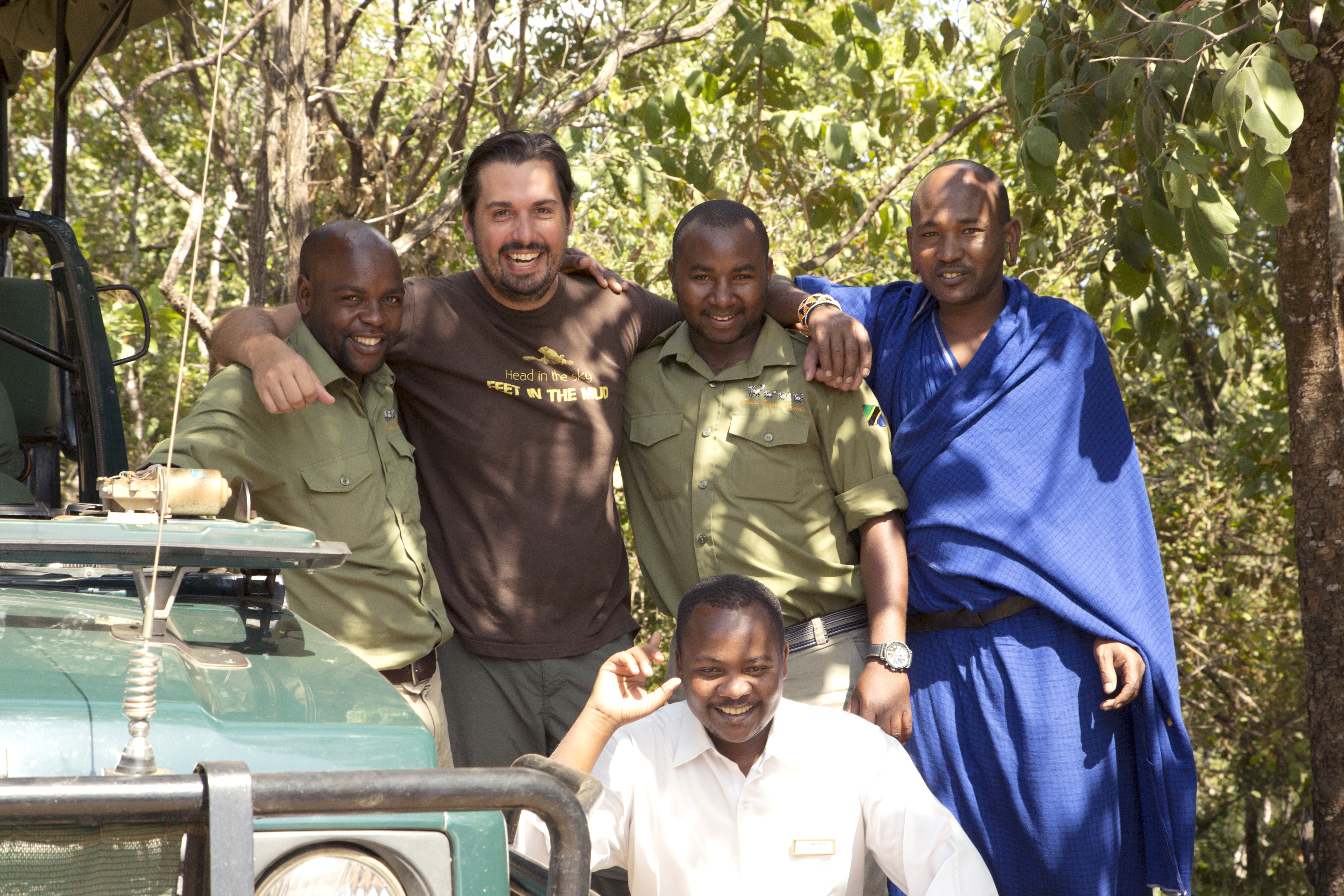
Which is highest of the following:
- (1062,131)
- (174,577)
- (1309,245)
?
(1062,131)

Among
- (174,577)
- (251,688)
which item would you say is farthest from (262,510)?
(251,688)

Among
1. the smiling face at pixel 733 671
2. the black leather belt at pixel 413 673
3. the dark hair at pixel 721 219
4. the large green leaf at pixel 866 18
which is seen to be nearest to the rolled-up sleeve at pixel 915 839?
the smiling face at pixel 733 671

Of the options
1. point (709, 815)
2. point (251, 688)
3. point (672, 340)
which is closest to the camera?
point (251, 688)

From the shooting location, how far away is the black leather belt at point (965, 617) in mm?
3170

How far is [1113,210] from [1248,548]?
5.70 meters

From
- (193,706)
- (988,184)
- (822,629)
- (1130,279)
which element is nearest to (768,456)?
(822,629)

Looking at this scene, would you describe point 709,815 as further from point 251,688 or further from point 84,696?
point 84,696

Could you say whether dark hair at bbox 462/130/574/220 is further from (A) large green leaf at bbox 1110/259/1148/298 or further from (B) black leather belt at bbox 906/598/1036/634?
(A) large green leaf at bbox 1110/259/1148/298

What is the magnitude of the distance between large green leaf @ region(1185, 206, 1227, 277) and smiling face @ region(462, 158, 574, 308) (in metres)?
1.56

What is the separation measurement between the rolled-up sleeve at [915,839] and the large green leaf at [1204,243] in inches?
51.4

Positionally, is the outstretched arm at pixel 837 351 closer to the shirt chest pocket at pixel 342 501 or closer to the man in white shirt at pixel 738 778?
the man in white shirt at pixel 738 778

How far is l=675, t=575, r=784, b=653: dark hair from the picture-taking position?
2.62m

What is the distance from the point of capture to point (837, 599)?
3.22m

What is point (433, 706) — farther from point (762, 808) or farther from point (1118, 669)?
point (1118, 669)
